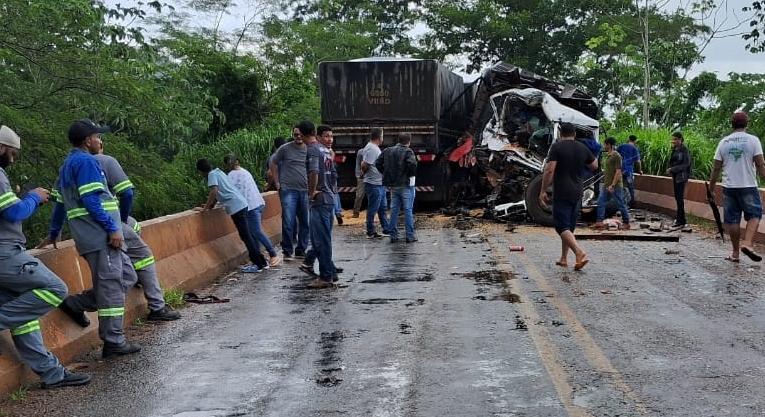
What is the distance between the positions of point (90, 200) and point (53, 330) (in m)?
1.01

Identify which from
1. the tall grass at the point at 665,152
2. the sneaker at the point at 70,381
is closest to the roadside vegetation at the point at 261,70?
the tall grass at the point at 665,152

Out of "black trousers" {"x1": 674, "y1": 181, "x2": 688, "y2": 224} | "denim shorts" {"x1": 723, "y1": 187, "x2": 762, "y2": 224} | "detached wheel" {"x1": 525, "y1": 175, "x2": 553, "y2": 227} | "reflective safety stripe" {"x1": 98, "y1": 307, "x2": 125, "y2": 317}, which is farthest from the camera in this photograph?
"detached wheel" {"x1": 525, "y1": 175, "x2": 553, "y2": 227}

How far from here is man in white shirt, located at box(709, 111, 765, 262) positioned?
34.1 ft

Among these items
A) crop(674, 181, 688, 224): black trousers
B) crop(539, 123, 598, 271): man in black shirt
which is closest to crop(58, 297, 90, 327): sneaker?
crop(539, 123, 598, 271): man in black shirt

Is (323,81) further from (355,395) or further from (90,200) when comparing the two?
(355,395)

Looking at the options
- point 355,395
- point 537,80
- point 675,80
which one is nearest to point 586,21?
point 675,80

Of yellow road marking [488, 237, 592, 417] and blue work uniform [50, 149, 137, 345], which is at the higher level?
blue work uniform [50, 149, 137, 345]

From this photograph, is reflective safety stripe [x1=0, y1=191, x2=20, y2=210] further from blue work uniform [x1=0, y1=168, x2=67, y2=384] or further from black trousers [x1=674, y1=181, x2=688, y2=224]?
black trousers [x1=674, y1=181, x2=688, y2=224]

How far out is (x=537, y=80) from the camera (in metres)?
19.4

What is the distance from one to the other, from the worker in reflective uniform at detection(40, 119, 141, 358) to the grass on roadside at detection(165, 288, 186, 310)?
1.90 m

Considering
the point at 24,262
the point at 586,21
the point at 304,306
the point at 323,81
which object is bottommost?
the point at 304,306

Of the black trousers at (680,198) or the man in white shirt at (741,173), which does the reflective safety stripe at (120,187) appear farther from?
the black trousers at (680,198)

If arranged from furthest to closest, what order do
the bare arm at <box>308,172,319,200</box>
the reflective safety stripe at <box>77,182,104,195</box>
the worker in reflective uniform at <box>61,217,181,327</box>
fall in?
the bare arm at <box>308,172,319,200</box>
the worker in reflective uniform at <box>61,217,181,327</box>
the reflective safety stripe at <box>77,182,104,195</box>

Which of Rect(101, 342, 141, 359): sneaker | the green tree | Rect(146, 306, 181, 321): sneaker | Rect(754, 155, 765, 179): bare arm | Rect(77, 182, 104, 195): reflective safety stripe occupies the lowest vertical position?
Rect(146, 306, 181, 321): sneaker
